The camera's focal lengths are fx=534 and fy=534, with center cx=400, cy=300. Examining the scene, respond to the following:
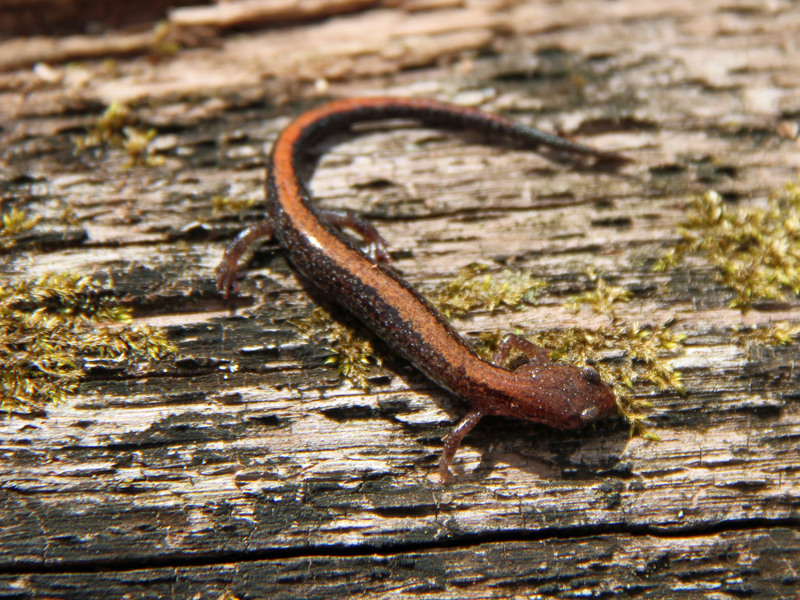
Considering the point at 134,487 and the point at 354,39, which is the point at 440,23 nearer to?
the point at 354,39

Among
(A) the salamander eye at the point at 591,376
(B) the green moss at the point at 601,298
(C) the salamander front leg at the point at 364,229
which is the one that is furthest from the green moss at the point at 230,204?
(A) the salamander eye at the point at 591,376

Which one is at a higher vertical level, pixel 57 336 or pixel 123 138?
pixel 123 138

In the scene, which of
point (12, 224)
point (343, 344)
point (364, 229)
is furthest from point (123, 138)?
point (343, 344)

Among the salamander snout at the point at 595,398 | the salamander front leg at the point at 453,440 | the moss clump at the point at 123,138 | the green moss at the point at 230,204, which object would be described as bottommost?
the salamander front leg at the point at 453,440

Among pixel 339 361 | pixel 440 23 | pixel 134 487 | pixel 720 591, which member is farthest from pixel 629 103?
pixel 134 487

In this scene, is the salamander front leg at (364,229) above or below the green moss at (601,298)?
above

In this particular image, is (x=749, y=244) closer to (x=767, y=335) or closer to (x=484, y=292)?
(x=767, y=335)

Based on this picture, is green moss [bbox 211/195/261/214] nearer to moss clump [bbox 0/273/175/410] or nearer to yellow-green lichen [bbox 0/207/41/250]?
moss clump [bbox 0/273/175/410]

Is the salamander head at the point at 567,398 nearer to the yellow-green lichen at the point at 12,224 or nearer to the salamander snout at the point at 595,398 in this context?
the salamander snout at the point at 595,398
